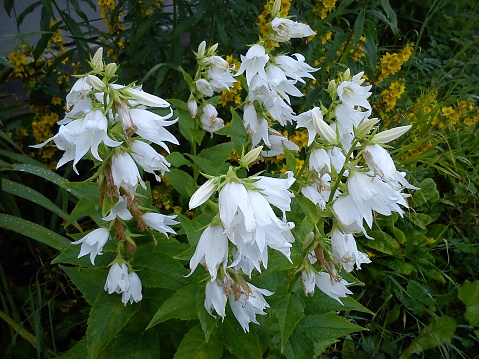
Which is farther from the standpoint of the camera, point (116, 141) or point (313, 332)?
point (313, 332)

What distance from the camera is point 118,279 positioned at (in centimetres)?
117

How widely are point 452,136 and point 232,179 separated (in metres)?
2.24

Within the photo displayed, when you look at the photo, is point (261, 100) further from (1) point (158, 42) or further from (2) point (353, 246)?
(1) point (158, 42)

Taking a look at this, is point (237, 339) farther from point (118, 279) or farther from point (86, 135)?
point (86, 135)

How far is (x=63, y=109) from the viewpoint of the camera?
92.5 inches

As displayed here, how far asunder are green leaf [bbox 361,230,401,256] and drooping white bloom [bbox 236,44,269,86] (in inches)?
41.1

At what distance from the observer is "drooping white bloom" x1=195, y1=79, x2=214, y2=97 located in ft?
4.80

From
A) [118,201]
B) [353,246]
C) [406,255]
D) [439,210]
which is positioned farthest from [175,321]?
[439,210]

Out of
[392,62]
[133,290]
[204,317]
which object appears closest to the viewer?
[204,317]

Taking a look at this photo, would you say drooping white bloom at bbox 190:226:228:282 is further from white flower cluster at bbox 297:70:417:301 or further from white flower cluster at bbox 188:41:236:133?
white flower cluster at bbox 188:41:236:133

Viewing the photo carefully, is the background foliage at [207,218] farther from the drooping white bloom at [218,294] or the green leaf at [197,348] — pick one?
the drooping white bloom at [218,294]

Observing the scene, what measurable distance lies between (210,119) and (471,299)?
1.26 metres

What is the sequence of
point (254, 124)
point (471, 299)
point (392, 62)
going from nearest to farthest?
point (254, 124) → point (471, 299) → point (392, 62)

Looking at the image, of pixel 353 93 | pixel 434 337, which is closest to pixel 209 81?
pixel 353 93
